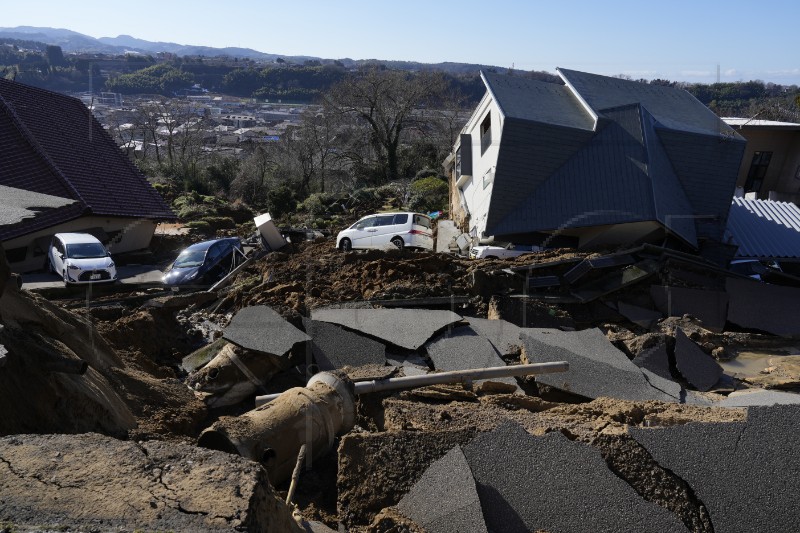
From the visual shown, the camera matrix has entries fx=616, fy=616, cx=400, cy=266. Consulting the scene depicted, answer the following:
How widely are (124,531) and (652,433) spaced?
15.0 feet

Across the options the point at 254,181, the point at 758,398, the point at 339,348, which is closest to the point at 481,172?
the point at 339,348

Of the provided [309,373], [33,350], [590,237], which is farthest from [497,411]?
[590,237]

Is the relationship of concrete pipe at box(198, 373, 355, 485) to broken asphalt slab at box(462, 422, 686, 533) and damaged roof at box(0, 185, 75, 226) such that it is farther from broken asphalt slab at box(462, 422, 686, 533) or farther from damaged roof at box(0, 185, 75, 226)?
damaged roof at box(0, 185, 75, 226)

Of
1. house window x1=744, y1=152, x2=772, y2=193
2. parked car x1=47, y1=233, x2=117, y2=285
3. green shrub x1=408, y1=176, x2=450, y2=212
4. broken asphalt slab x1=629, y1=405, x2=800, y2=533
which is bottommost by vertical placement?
parked car x1=47, y1=233, x2=117, y2=285

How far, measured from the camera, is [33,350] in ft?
18.2

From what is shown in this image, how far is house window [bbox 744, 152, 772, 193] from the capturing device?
27.6 metres

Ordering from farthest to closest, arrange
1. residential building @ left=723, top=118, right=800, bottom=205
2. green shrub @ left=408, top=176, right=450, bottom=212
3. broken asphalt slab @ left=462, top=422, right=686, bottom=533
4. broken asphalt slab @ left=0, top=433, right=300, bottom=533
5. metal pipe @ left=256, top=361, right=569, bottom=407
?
green shrub @ left=408, top=176, right=450, bottom=212 < residential building @ left=723, top=118, right=800, bottom=205 < metal pipe @ left=256, top=361, right=569, bottom=407 < broken asphalt slab @ left=462, top=422, right=686, bottom=533 < broken asphalt slab @ left=0, top=433, right=300, bottom=533

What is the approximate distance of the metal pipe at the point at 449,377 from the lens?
23.7 feet

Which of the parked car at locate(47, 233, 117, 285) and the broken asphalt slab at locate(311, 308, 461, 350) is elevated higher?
the broken asphalt slab at locate(311, 308, 461, 350)

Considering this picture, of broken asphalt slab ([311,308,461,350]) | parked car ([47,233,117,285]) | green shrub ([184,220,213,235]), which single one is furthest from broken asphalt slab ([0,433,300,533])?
green shrub ([184,220,213,235])

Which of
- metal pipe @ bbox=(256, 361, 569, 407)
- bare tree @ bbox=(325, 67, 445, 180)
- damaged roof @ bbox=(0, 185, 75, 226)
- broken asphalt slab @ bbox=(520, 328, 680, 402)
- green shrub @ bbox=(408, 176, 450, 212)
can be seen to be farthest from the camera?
bare tree @ bbox=(325, 67, 445, 180)

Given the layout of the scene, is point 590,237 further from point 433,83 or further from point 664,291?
point 433,83

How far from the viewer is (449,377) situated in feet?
24.9

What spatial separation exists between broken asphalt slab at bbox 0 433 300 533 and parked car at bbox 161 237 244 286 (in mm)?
12825
